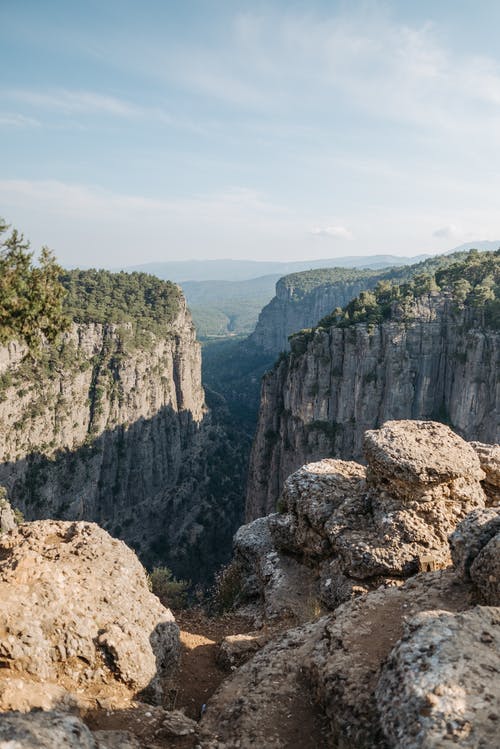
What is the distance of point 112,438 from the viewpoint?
303 ft

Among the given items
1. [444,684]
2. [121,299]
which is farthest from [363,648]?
[121,299]

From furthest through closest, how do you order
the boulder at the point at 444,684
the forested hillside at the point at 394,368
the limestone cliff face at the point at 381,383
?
1. the forested hillside at the point at 394,368
2. the limestone cliff face at the point at 381,383
3. the boulder at the point at 444,684

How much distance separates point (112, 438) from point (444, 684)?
3618 inches

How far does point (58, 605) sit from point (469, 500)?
10360 mm

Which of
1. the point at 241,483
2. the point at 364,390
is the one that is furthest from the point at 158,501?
the point at 364,390

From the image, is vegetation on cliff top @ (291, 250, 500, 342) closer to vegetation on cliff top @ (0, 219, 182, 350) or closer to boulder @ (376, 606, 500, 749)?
vegetation on cliff top @ (0, 219, 182, 350)

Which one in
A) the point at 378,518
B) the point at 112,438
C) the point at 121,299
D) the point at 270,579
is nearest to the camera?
the point at 378,518

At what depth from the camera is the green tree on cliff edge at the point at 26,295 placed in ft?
62.2

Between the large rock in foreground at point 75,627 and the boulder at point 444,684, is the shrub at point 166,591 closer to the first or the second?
the large rock in foreground at point 75,627

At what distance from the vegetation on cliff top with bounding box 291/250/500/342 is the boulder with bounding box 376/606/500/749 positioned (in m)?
58.6

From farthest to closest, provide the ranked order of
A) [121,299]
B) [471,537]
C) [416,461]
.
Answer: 1. [121,299]
2. [416,461]
3. [471,537]

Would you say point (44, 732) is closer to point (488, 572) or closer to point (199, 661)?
point (199, 661)

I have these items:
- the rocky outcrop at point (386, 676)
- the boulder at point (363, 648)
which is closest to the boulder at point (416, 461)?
the rocky outcrop at point (386, 676)

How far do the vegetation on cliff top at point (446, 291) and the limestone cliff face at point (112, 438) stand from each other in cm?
3919
